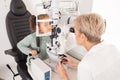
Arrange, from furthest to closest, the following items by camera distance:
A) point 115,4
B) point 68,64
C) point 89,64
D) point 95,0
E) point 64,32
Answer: point 95,0
point 115,4
point 68,64
point 64,32
point 89,64

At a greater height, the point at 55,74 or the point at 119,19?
the point at 119,19

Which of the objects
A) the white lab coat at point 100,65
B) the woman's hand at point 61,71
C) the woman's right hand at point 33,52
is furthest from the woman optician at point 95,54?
the woman's right hand at point 33,52

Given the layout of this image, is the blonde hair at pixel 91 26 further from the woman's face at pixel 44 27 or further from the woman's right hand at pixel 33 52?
the woman's right hand at pixel 33 52

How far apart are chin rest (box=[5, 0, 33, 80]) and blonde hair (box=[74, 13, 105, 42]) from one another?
0.91 m

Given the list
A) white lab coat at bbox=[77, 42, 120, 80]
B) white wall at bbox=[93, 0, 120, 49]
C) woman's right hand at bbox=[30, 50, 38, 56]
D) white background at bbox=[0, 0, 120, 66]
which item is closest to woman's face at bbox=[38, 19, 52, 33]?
woman's right hand at bbox=[30, 50, 38, 56]

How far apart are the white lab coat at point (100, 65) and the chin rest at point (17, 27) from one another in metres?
0.92

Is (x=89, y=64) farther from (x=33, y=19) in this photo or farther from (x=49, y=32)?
(x=33, y=19)

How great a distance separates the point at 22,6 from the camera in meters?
1.86

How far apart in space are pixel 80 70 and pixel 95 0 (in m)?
1.58

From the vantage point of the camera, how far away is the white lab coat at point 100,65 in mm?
975

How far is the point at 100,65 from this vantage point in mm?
990

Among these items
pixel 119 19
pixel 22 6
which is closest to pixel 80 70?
pixel 22 6

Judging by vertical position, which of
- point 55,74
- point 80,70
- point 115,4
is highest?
point 115,4

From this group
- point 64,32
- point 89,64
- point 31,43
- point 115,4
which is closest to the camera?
point 89,64
